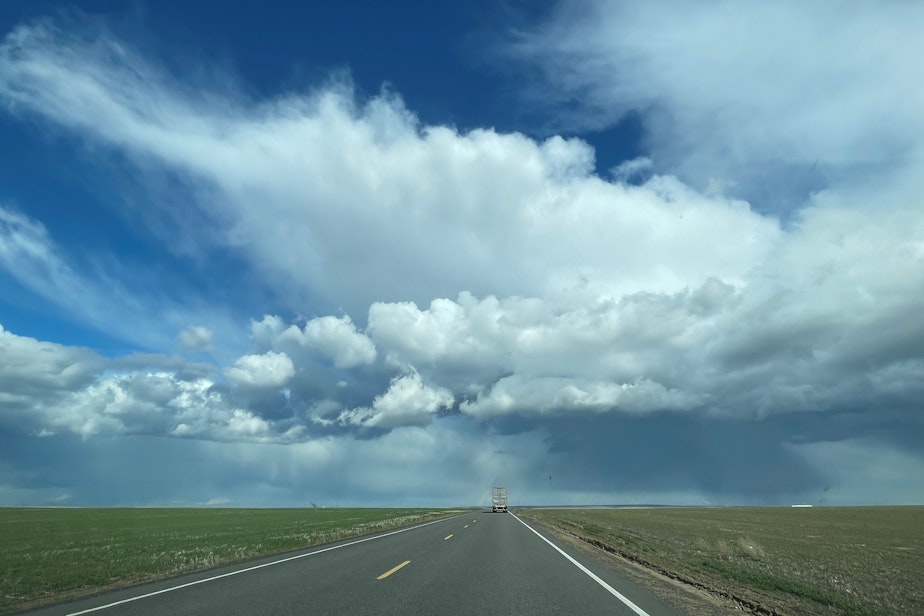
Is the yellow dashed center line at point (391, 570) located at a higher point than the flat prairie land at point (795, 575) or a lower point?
higher

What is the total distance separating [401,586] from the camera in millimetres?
12562

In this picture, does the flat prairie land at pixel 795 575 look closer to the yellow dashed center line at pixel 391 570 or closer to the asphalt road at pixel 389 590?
the asphalt road at pixel 389 590

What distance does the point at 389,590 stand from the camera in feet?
39.3

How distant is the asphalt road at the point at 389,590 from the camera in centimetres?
1026

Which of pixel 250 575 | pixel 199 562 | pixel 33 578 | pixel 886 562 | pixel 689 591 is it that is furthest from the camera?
pixel 886 562

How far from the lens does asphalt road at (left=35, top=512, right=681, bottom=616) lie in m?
10.3

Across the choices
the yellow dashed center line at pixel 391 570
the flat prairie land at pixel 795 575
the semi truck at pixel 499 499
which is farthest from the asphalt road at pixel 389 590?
the semi truck at pixel 499 499

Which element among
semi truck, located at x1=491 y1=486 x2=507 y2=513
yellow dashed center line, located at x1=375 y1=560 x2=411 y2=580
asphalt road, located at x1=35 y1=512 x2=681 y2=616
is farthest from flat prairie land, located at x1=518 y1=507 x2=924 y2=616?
semi truck, located at x1=491 y1=486 x2=507 y2=513

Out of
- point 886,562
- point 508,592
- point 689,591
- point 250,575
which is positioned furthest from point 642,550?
point 250,575

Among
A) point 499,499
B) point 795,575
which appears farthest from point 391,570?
point 499,499

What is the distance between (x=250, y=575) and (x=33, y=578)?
6.55 meters

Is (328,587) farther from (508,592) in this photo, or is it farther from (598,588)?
(598,588)

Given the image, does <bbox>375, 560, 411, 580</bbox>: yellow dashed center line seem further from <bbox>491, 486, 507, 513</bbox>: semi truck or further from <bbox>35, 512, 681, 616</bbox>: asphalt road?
<bbox>491, 486, 507, 513</bbox>: semi truck

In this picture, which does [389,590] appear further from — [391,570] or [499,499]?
[499,499]
